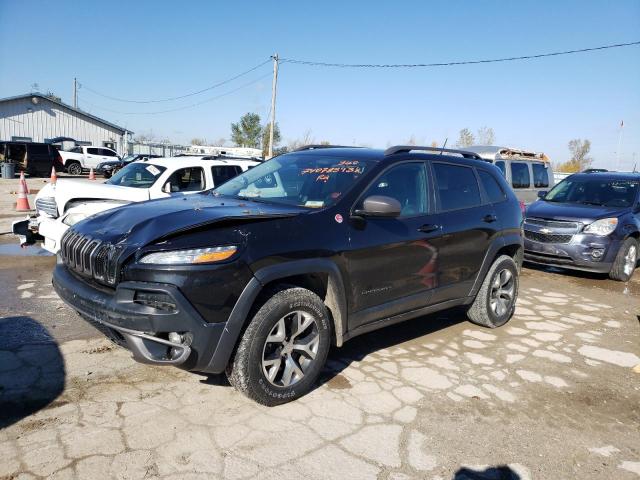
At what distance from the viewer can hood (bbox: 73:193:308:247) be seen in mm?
3043

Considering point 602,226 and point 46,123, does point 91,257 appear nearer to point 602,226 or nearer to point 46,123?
point 602,226

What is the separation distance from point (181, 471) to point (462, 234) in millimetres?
3130

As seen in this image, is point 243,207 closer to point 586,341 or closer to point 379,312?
point 379,312

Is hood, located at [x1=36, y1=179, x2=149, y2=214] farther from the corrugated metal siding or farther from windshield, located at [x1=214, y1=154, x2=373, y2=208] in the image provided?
the corrugated metal siding

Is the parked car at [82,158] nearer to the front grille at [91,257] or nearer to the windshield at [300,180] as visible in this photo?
the windshield at [300,180]

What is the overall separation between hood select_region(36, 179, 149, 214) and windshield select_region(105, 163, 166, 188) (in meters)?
0.34

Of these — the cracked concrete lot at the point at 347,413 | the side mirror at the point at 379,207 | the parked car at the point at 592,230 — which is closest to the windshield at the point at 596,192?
the parked car at the point at 592,230

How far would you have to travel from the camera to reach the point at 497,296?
5301 millimetres

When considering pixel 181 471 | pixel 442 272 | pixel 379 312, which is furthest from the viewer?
pixel 442 272

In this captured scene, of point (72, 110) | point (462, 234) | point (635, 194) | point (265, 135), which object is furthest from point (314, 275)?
point (265, 135)

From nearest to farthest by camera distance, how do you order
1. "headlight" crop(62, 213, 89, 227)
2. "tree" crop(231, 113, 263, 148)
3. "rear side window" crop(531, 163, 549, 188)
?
"headlight" crop(62, 213, 89, 227) → "rear side window" crop(531, 163, 549, 188) → "tree" crop(231, 113, 263, 148)

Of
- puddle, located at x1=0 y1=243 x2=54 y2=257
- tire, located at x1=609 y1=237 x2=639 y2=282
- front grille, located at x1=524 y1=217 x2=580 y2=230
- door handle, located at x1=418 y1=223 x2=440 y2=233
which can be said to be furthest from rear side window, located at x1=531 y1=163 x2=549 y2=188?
puddle, located at x1=0 y1=243 x2=54 y2=257

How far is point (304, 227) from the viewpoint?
3.36 metres

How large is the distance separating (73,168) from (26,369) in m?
29.4
